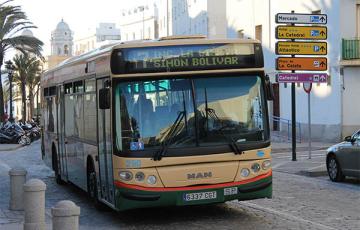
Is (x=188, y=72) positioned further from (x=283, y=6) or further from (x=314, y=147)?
(x=283, y=6)

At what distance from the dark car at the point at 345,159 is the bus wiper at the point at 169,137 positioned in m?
6.74

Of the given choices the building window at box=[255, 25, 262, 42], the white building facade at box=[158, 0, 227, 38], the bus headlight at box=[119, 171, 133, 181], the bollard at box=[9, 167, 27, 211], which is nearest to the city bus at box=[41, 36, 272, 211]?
the bus headlight at box=[119, 171, 133, 181]

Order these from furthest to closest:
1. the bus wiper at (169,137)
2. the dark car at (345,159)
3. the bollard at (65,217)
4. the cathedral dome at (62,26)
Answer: the cathedral dome at (62,26)
the dark car at (345,159)
the bus wiper at (169,137)
the bollard at (65,217)

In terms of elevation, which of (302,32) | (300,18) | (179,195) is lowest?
(179,195)

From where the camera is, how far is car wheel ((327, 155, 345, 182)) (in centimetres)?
1556

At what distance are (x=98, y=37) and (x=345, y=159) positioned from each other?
116 metres

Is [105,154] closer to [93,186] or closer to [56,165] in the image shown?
[93,186]

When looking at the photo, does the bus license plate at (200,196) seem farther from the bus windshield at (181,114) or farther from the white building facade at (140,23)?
the white building facade at (140,23)

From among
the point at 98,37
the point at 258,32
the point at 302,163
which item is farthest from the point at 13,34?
the point at 98,37

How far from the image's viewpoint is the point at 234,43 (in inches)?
382

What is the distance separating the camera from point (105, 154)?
32.5 ft

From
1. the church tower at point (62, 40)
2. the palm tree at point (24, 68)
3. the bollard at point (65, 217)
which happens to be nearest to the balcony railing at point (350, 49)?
the bollard at point (65, 217)

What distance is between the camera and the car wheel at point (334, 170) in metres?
15.6

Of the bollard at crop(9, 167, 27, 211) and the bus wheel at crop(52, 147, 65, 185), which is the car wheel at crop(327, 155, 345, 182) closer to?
the bus wheel at crop(52, 147, 65, 185)
